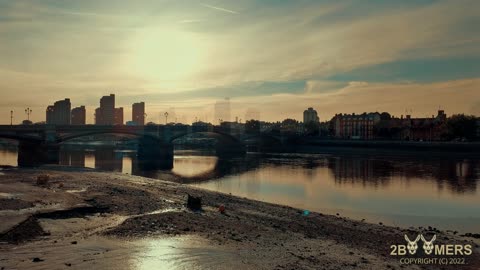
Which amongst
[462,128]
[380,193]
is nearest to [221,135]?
[462,128]

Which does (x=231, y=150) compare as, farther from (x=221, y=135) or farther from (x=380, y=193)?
(x=380, y=193)

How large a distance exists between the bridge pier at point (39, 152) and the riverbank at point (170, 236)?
51.2 m

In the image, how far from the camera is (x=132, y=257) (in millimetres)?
13094

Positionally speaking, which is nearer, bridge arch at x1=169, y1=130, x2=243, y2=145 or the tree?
bridge arch at x1=169, y1=130, x2=243, y2=145

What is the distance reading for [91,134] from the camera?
284 ft

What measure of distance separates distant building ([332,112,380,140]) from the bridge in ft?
237

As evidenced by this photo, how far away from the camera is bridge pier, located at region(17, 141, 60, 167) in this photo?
72.9 meters

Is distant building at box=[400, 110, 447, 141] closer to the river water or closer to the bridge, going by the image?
the bridge

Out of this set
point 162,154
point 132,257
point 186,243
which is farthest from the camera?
point 162,154

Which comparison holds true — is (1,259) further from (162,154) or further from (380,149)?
(380,149)

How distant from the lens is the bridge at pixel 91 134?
73.4m

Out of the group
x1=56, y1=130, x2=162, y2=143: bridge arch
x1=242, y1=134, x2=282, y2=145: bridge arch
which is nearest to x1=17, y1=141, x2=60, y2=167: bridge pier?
x1=56, y1=130, x2=162, y2=143: bridge arch

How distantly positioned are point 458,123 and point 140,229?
395 feet

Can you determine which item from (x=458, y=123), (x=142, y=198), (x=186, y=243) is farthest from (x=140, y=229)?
(x=458, y=123)
